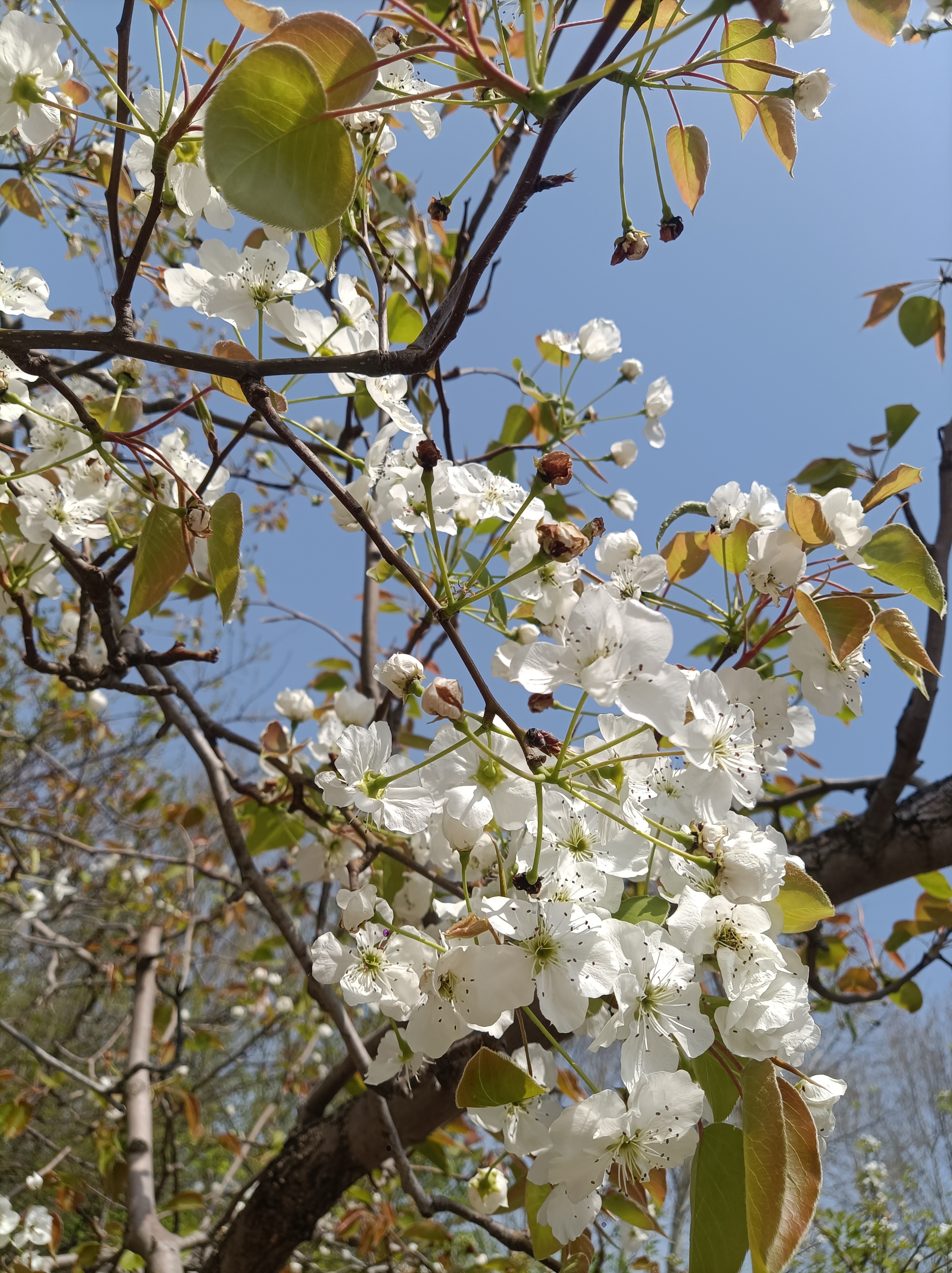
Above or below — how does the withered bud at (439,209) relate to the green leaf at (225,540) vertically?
above

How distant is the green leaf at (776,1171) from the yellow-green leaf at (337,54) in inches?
28.1

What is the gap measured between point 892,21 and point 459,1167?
384cm

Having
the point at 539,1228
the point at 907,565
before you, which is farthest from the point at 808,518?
the point at 539,1228

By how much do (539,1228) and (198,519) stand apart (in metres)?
0.74

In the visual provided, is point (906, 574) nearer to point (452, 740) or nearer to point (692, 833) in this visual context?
point (692, 833)

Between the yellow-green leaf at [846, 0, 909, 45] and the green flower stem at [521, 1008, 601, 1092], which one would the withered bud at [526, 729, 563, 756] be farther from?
the yellow-green leaf at [846, 0, 909, 45]

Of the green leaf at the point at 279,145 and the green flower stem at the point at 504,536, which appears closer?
the green leaf at the point at 279,145

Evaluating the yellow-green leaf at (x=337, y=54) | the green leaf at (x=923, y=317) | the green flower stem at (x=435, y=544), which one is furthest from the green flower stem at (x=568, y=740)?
the green leaf at (x=923, y=317)

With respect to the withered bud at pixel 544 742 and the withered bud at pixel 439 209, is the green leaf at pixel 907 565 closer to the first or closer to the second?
the withered bud at pixel 544 742

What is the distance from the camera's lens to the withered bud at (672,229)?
75 cm

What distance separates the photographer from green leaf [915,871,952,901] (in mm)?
1396

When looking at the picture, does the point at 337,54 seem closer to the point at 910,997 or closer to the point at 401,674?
the point at 401,674

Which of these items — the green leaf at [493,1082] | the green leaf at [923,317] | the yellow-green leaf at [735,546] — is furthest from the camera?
the green leaf at [923,317]

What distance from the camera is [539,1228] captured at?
660mm
